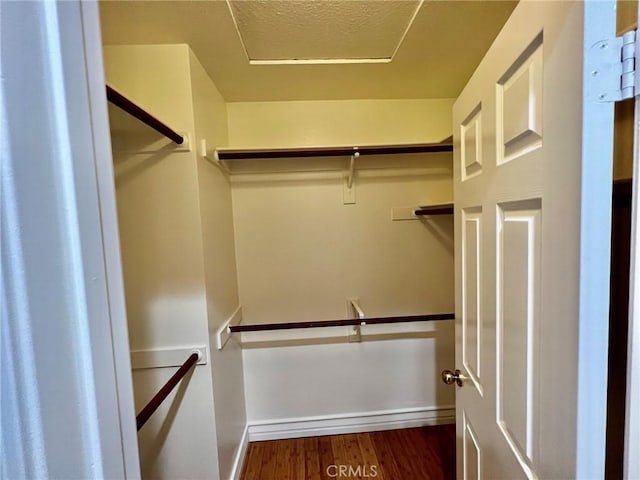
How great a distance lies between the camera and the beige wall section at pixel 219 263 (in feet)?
4.71

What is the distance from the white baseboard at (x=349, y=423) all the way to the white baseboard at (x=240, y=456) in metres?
0.06

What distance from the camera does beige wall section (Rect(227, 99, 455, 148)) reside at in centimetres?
197

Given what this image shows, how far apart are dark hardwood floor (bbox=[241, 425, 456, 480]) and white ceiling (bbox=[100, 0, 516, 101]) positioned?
85.3 inches

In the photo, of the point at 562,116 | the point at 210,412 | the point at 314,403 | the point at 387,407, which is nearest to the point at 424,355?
the point at 387,407

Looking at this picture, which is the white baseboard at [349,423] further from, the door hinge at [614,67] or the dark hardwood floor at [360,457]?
the door hinge at [614,67]

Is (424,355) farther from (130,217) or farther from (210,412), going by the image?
(130,217)

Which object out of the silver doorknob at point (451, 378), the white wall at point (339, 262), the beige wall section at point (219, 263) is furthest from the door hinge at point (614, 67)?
the white wall at point (339, 262)

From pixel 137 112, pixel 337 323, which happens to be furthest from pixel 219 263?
pixel 137 112

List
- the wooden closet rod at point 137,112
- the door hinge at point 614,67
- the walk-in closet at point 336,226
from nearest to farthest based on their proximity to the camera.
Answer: the door hinge at point 614,67
the walk-in closet at point 336,226
the wooden closet rod at point 137,112

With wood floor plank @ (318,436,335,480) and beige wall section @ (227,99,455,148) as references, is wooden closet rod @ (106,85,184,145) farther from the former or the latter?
wood floor plank @ (318,436,335,480)

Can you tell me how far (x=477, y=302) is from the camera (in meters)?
0.99

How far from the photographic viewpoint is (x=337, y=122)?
2.02 meters

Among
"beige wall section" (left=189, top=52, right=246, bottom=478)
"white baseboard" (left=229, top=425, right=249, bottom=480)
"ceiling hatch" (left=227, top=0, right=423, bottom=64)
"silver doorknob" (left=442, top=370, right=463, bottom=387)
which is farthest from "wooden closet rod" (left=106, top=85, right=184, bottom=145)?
"white baseboard" (left=229, top=425, right=249, bottom=480)

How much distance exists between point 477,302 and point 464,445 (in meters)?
0.61
